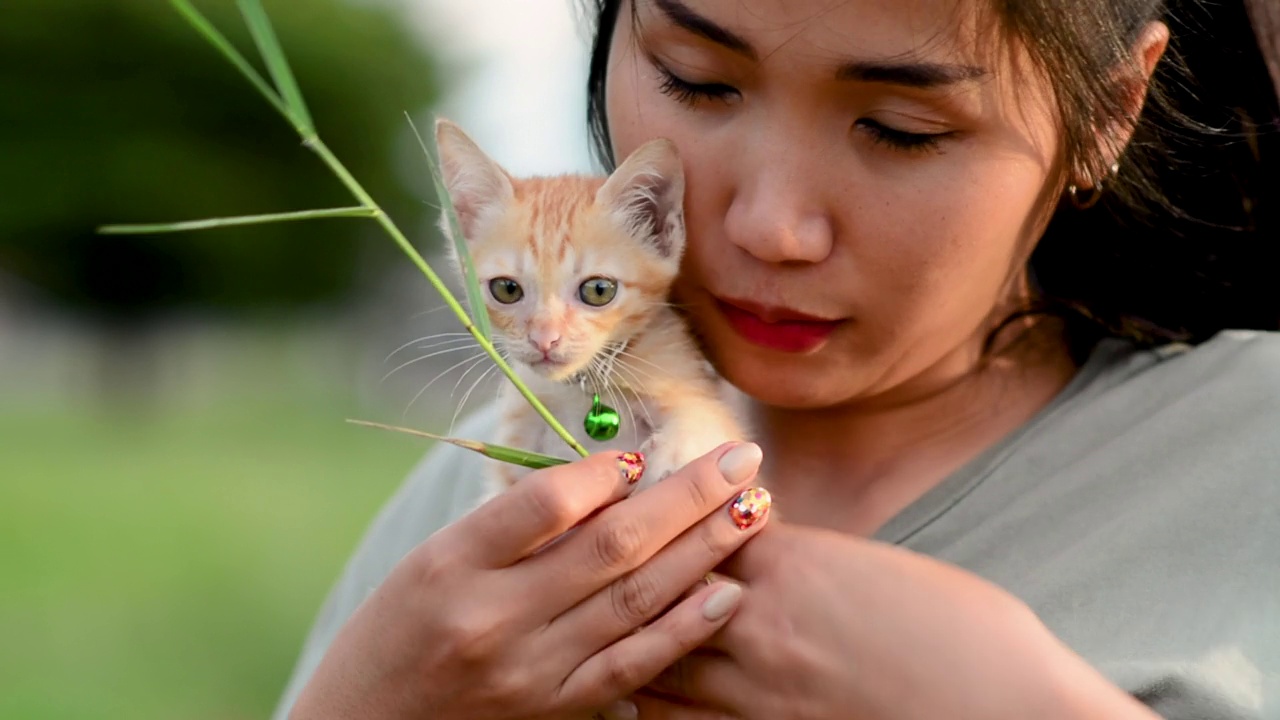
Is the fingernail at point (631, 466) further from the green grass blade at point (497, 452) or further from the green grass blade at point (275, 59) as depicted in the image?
Result: the green grass blade at point (275, 59)

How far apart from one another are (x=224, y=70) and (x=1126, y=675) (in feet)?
47.9

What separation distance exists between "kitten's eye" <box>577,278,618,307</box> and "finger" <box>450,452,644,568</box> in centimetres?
23

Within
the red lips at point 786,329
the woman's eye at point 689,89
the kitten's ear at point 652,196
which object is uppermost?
the woman's eye at point 689,89

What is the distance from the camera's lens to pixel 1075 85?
4.49 ft

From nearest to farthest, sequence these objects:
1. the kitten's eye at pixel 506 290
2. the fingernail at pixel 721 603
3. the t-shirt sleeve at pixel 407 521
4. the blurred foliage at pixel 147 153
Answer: the fingernail at pixel 721 603 → the kitten's eye at pixel 506 290 → the t-shirt sleeve at pixel 407 521 → the blurred foliage at pixel 147 153

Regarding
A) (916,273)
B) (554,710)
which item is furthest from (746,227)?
(554,710)

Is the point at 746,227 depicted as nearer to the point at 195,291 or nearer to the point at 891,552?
the point at 891,552

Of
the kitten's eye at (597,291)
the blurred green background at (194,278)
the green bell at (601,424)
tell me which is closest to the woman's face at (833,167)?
the kitten's eye at (597,291)

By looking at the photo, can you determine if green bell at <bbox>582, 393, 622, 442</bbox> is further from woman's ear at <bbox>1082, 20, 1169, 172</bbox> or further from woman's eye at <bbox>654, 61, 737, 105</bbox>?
woman's ear at <bbox>1082, 20, 1169, 172</bbox>

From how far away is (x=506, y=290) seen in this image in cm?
137

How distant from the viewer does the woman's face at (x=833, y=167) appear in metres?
1.26

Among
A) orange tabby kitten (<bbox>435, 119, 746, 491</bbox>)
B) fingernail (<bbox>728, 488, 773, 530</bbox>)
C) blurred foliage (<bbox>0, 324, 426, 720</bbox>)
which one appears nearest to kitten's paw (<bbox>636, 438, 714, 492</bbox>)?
orange tabby kitten (<bbox>435, 119, 746, 491</bbox>)

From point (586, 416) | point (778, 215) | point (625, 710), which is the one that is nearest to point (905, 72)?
point (778, 215)

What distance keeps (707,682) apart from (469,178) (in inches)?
25.5
